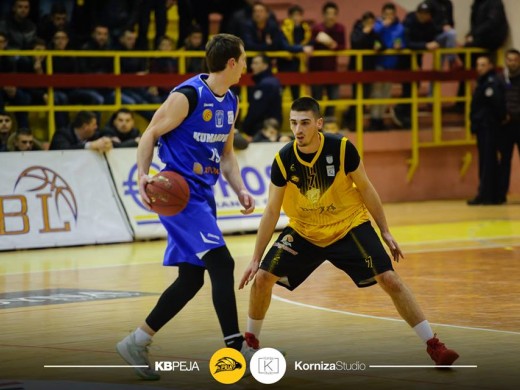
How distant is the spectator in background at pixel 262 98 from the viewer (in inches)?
818

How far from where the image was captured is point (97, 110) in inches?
798

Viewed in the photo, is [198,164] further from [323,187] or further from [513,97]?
[513,97]

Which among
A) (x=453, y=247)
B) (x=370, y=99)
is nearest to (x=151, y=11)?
→ (x=370, y=99)

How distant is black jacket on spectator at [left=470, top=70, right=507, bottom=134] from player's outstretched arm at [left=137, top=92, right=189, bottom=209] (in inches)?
604

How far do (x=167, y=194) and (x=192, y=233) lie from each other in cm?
31

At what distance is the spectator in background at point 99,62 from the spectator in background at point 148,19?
0.81 meters

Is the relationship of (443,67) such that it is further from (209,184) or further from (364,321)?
(209,184)

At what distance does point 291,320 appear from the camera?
1068 cm

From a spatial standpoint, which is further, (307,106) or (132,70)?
(132,70)

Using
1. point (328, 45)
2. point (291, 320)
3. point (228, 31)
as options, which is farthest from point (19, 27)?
point (291, 320)

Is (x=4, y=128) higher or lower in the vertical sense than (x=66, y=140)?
higher

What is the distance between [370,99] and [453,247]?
7.78m

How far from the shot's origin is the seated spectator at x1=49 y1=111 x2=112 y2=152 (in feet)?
59.4

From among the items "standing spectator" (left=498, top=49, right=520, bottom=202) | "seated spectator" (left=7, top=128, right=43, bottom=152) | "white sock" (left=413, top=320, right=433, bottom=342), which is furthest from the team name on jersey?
"standing spectator" (left=498, top=49, right=520, bottom=202)
